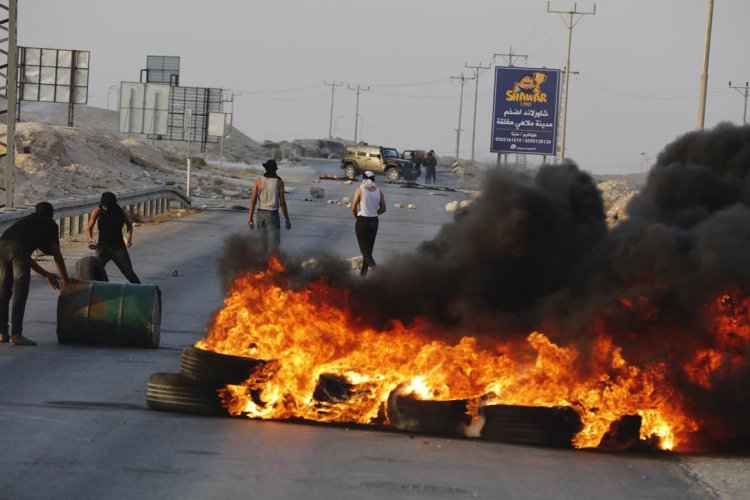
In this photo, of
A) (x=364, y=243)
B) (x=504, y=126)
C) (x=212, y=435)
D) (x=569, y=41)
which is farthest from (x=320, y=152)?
(x=212, y=435)

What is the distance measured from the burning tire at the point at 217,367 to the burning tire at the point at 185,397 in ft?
0.21

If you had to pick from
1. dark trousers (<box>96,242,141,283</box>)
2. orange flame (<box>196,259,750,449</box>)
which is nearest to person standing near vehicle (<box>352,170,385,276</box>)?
dark trousers (<box>96,242,141,283</box>)

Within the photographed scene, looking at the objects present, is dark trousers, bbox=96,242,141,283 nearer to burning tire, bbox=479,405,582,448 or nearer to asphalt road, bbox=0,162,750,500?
asphalt road, bbox=0,162,750,500

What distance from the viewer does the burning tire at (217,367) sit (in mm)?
9641

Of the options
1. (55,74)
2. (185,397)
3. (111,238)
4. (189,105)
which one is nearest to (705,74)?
(111,238)

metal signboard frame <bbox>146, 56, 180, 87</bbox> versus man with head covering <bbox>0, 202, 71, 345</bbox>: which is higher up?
metal signboard frame <bbox>146, 56, 180, 87</bbox>

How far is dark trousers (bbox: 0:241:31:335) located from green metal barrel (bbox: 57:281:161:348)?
47 centimetres

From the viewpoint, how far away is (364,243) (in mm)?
19125

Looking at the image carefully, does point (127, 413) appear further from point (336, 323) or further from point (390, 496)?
point (390, 496)

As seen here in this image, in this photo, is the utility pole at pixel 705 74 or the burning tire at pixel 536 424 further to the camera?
the utility pole at pixel 705 74

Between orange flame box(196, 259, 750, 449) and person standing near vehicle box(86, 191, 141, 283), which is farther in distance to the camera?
person standing near vehicle box(86, 191, 141, 283)

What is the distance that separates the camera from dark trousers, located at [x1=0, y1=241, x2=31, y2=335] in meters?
13.1

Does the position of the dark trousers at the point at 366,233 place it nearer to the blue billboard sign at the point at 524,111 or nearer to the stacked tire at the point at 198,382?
the stacked tire at the point at 198,382

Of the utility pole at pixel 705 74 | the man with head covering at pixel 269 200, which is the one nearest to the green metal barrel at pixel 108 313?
the man with head covering at pixel 269 200
